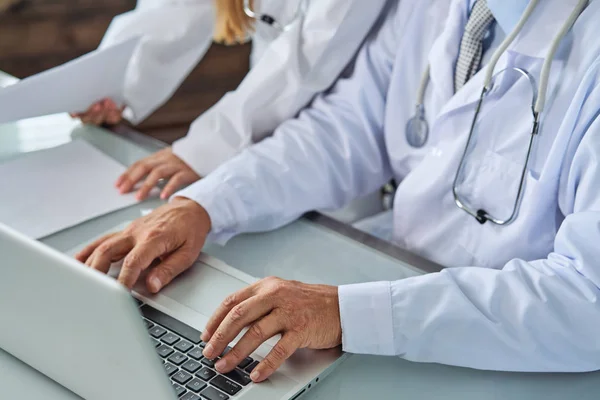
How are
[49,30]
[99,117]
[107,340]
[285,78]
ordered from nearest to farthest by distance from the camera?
[107,340], [285,78], [99,117], [49,30]

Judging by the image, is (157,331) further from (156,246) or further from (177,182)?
(177,182)

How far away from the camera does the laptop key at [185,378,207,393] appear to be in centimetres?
79

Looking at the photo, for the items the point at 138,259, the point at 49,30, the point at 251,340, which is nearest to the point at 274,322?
the point at 251,340

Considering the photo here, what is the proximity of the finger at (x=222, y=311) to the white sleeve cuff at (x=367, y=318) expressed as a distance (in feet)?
0.40

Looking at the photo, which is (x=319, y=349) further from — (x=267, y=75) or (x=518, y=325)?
(x=267, y=75)

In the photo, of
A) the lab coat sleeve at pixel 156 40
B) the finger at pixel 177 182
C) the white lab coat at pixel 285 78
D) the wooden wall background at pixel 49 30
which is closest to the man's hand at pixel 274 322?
the finger at pixel 177 182

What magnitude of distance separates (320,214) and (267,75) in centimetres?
31

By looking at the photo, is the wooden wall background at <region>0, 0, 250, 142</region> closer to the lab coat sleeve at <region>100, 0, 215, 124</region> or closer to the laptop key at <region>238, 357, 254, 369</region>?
the lab coat sleeve at <region>100, 0, 215, 124</region>

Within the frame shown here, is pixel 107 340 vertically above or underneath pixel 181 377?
above

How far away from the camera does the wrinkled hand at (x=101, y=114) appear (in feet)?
4.87

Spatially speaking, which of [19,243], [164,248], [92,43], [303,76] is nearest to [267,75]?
[303,76]

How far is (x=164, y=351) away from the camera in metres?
0.85

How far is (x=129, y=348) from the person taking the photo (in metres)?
0.62

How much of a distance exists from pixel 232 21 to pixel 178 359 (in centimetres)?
86
